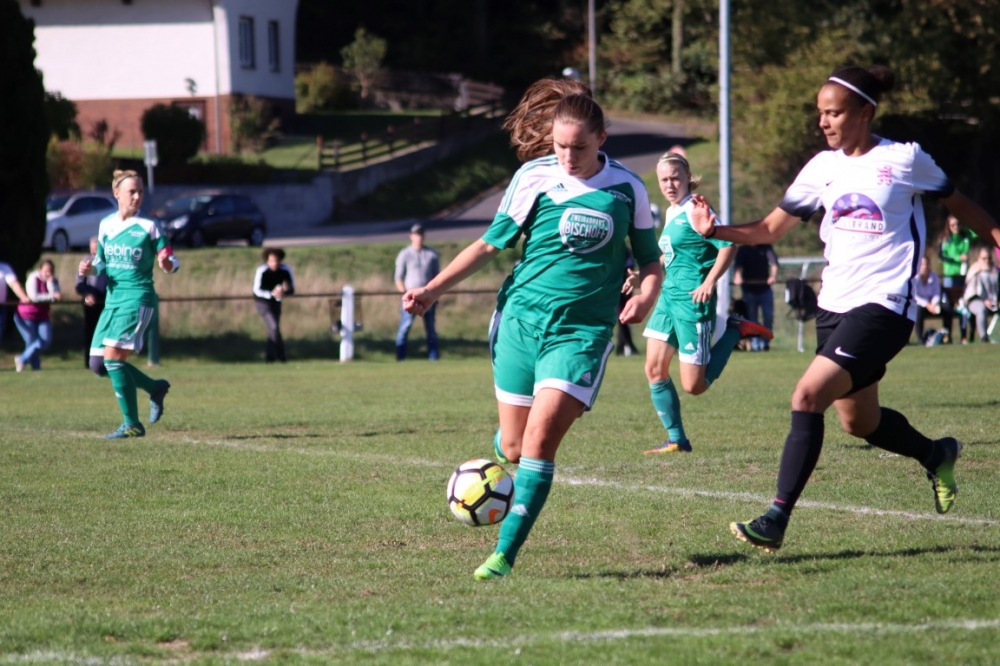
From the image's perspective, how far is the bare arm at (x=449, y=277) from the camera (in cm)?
539

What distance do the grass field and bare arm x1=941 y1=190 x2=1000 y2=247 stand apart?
1408 millimetres

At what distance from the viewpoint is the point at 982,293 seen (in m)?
21.8

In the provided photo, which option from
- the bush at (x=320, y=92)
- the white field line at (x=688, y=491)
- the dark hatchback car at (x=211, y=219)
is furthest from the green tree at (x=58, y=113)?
the bush at (x=320, y=92)

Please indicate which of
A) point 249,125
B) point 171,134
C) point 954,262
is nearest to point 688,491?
point 954,262

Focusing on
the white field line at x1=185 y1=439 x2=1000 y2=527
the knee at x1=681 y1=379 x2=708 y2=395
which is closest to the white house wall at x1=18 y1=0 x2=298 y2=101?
the white field line at x1=185 y1=439 x2=1000 y2=527

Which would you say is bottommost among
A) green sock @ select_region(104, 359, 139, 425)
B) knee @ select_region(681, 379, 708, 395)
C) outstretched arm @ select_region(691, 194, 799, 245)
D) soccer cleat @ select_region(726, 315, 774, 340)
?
green sock @ select_region(104, 359, 139, 425)

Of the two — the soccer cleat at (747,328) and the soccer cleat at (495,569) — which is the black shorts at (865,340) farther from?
the soccer cleat at (747,328)

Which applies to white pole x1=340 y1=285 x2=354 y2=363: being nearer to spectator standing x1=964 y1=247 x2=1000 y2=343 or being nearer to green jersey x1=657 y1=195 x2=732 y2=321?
spectator standing x1=964 y1=247 x2=1000 y2=343

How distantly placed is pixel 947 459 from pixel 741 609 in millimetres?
2203

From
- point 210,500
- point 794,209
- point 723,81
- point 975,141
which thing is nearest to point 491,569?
point 794,209

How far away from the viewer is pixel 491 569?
5379 millimetres

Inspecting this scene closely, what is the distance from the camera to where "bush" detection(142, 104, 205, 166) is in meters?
44.6

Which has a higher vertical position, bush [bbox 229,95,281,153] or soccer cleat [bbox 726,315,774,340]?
bush [bbox 229,95,281,153]

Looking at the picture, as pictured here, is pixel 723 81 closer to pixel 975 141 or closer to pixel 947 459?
pixel 947 459
